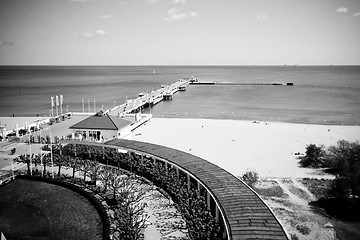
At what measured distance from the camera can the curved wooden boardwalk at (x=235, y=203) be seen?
11.3 m

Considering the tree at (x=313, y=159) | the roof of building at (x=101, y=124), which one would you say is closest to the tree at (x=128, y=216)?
the roof of building at (x=101, y=124)

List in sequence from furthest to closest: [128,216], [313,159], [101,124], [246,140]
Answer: [246,140] < [101,124] < [313,159] < [128,216]

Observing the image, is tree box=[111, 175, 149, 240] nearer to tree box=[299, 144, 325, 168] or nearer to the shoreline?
the shoreline

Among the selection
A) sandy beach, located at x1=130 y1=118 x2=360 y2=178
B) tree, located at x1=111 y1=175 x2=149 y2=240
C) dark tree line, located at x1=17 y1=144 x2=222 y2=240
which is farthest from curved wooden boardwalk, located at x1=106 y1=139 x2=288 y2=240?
sandy beach, located at x1=130 y1=118 x2=360 y2=178

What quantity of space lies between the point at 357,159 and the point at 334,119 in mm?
31028

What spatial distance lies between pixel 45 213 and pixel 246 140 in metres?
23.1

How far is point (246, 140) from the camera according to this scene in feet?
109

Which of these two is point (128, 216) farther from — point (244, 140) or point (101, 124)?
point (244, 140)

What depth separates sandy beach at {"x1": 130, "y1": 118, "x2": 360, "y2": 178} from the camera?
2514 cm

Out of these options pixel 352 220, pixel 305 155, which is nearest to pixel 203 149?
pixel 305 155

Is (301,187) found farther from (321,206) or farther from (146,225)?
(146,225)

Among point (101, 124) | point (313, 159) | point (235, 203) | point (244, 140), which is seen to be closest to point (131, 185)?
point (235, 203)

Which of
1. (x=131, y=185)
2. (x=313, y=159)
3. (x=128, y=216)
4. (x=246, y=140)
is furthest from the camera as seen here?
(x=246, y=140)

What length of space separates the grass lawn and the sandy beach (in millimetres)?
12172
